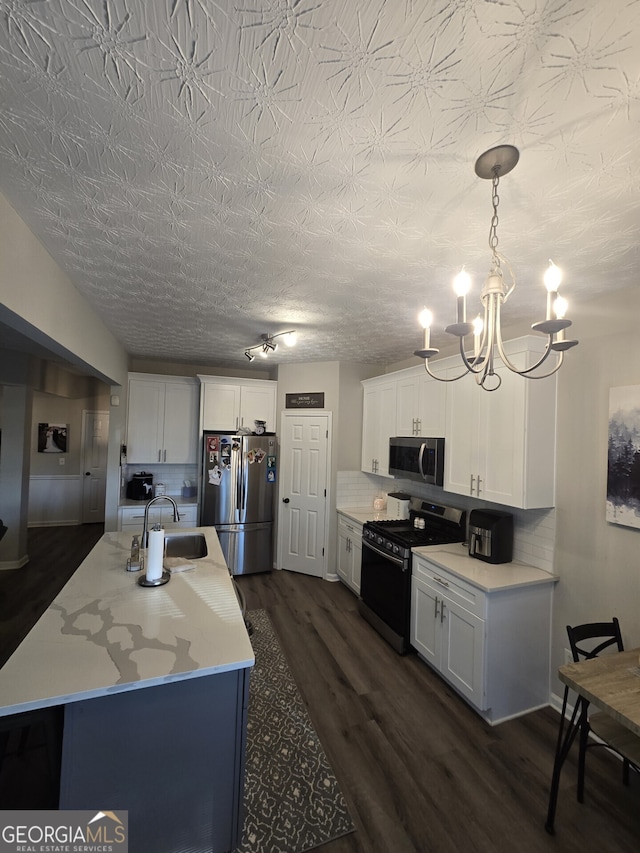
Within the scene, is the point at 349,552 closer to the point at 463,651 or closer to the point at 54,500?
the point at 463,651

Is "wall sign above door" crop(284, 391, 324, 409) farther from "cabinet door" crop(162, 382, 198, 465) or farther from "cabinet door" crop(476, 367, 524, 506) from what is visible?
"cabinet door" crop(476, 367, 524, 506)

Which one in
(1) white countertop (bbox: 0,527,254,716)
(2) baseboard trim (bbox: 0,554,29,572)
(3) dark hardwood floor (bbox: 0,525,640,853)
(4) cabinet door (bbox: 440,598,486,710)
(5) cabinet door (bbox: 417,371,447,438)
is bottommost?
(2) baseboard trim (bbox: 0,554,29,572)

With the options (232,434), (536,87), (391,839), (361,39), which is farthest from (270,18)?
(232,434)

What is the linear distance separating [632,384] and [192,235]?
97.4 inches

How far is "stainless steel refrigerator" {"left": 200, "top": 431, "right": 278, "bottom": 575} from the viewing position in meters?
4.14

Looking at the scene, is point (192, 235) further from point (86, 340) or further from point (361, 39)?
point (86, 340)

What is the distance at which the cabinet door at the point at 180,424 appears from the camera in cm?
440

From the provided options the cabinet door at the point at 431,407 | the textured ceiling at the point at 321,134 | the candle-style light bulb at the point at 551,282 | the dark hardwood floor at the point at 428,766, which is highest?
the textured ceiling at the point at 321,134

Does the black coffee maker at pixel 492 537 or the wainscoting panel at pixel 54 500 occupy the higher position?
the black coffee maker at pixel 492 537

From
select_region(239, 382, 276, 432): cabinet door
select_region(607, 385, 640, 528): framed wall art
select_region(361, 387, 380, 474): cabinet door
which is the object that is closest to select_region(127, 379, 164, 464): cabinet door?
select_region(239, 382, 276, 432): cabinet door

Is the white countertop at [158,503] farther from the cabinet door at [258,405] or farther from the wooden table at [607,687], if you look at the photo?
the wooden table at [607,687]

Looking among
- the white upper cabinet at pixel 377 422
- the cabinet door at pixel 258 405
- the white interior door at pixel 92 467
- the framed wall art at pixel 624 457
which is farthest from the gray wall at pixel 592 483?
the white interior door at pixel 92 467

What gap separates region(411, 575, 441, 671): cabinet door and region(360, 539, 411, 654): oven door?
64 mm

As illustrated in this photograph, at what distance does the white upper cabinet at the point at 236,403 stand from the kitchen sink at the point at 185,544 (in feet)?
5.45
